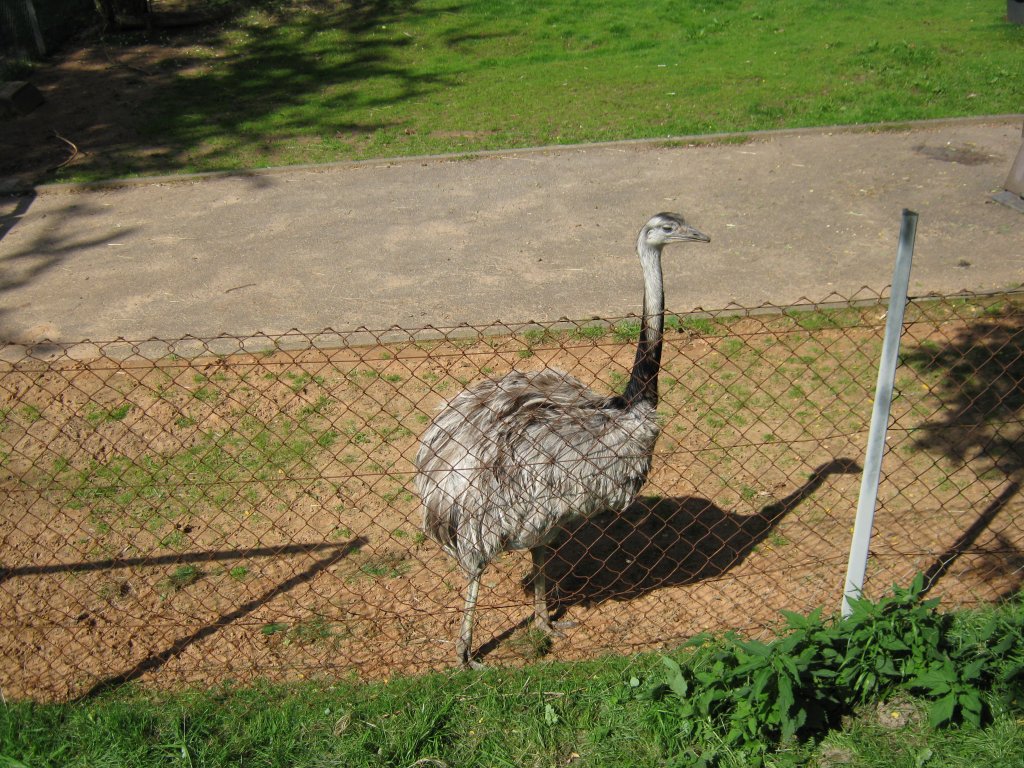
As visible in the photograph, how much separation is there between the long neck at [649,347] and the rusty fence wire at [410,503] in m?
0.25

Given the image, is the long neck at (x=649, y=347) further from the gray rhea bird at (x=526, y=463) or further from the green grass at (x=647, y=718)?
the green grass at (x=647, y=718)

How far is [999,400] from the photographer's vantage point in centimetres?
689

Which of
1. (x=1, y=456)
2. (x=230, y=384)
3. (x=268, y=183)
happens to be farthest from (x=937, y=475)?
(x=268, y=183)

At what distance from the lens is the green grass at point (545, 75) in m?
12.3

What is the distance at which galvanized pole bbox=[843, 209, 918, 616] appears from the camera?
4.08 metres


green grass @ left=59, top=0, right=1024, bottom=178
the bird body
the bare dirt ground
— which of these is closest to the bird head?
the bird body

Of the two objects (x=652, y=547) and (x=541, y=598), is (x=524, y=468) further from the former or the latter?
(x=652, y=547)

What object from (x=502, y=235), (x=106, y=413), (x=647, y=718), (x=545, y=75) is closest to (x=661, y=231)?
(x=647, y=718)

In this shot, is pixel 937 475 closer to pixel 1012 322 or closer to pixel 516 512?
pixel 1012 322

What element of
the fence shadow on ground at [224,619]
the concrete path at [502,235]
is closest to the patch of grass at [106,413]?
the concrete path at [502,235]

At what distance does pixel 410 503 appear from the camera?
6.45m

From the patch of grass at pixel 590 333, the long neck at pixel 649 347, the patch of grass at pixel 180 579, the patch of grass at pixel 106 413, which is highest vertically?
the long neck at pixel 649 347

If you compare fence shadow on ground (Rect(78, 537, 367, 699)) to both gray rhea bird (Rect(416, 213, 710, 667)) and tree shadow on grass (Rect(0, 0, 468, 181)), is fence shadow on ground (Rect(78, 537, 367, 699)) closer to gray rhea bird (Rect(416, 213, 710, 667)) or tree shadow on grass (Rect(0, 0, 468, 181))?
gray rhea bird (Rect(416, 213, 710, 667))

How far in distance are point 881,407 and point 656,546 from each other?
2005 mm
